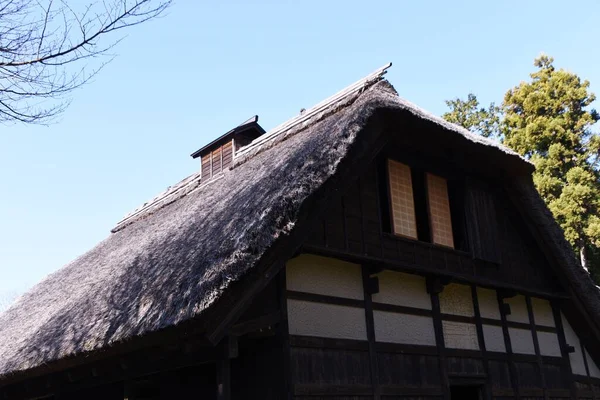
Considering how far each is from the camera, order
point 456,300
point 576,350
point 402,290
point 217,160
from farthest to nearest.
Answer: point 217,160 → point 576,350 → point 456,300 → point 402,290

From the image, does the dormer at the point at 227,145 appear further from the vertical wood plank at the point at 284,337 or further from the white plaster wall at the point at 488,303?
the vertical wood plank at the point at 284,337

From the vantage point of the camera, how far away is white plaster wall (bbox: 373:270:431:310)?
6.45 metres

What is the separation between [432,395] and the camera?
6.37 metres

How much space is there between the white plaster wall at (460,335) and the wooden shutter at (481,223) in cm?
100

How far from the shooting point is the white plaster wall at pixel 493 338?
24.7ft

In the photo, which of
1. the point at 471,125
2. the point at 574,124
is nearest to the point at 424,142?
the point at 574,124

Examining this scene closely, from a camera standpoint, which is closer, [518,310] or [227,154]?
[518,310]

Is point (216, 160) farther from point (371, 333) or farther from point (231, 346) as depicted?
point (231, 346)

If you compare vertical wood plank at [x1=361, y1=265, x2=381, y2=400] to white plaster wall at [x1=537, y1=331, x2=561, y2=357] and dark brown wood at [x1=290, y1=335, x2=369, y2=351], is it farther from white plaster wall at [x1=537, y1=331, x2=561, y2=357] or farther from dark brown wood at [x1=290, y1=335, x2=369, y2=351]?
white plaster wall at [x1=537, y1=331, x2=561, y2=357]

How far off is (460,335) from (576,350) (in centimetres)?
339

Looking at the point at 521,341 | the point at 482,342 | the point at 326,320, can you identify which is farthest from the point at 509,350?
the point at 326,320

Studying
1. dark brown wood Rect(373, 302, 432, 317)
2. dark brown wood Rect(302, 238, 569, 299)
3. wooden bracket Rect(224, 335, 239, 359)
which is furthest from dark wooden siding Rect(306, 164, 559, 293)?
wooden bracket Rect(224, 335, 239, 359)

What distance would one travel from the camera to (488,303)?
786cm

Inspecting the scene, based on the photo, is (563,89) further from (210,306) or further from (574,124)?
(210,306)
